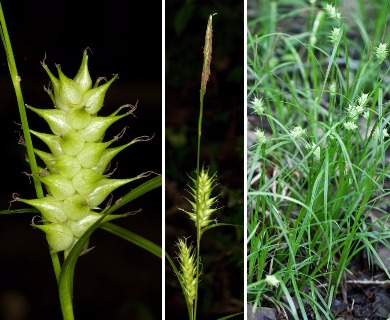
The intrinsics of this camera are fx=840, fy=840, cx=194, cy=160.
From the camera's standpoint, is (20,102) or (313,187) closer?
(20,102)

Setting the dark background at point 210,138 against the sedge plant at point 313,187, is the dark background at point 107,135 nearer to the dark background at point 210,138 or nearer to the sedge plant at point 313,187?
the dark background at point 210,138

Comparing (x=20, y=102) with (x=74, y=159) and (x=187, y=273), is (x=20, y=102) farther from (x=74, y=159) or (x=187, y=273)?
(x=187, y=273)

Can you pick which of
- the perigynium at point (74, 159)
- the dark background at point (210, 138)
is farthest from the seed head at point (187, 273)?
the perigynium at point (74, 159)

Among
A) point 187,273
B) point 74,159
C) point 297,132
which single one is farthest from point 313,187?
point 74,159

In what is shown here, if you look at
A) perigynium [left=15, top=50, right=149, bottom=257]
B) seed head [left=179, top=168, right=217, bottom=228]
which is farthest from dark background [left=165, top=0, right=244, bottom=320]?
perigynium [left=15, top=50, right=149, bottom=257]

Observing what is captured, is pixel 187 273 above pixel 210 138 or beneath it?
beneath

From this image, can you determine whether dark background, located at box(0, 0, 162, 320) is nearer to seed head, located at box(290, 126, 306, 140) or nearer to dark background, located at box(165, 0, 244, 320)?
dark background, located at box(165, 0, 244, 320)

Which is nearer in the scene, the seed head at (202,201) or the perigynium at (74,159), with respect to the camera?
the perigynium at (74,159)
